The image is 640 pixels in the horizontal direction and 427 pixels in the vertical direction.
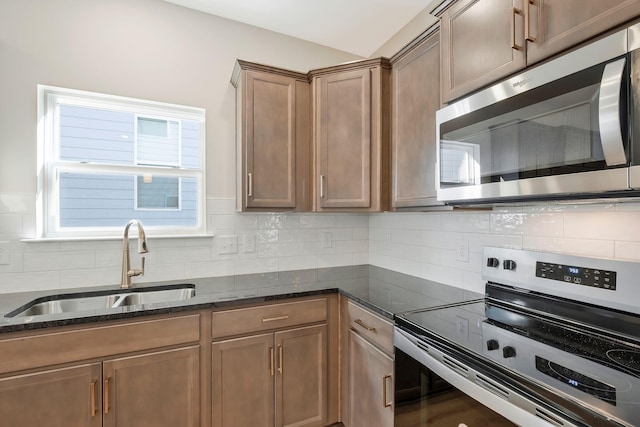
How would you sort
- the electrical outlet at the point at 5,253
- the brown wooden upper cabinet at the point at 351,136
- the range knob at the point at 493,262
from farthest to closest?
1. the brown wooden upper cabinet at the point at 351,136
2. the electrical outlet at the point at 5,253
3. the range knob at the point at 493,262

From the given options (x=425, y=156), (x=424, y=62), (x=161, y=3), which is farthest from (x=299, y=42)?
(x=425, y=156)

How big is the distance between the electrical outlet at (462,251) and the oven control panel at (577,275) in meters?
0.46

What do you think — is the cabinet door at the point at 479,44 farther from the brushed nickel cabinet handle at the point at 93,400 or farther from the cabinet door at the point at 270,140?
the brushed nickel cabinet handle at the point at 93,400

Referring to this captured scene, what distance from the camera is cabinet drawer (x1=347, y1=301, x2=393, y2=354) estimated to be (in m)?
1.46

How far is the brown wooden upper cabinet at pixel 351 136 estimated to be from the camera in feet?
6.52

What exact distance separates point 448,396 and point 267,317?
37.9 inches

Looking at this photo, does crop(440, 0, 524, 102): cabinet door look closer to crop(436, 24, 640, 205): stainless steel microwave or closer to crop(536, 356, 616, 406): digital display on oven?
crop(436, 24, 640, 205): stainless steel microwave

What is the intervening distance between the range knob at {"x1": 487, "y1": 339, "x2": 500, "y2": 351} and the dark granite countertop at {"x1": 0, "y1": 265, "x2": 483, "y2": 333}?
410mm

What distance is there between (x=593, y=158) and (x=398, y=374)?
→ 1.07 m

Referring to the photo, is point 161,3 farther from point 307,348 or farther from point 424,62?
point 307,348

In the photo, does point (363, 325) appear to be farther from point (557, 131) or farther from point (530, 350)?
point (557, 131)

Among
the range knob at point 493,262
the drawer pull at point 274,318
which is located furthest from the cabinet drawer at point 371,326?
the range knob at point 493,262

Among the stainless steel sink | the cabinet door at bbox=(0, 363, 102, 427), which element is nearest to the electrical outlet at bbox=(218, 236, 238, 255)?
the stainless steel sink

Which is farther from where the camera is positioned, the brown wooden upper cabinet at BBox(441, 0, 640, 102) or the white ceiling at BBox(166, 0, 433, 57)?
the white ceiling at BBox(166, 0, 433, 57)
